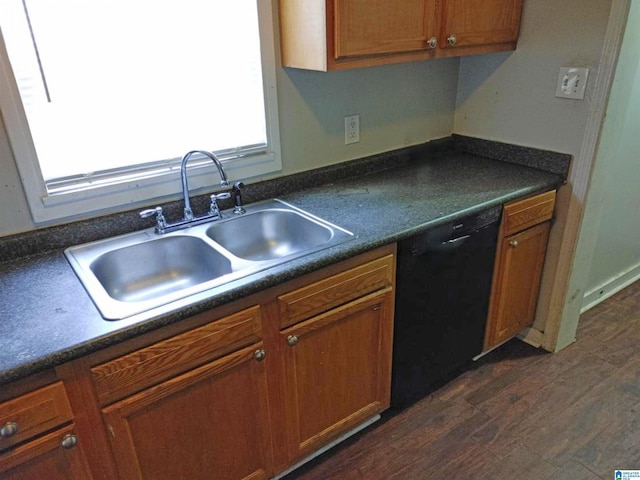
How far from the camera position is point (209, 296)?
4.04 ft

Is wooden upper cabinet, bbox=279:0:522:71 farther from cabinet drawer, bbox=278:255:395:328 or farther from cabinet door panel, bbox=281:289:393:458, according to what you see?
cabinet door panel, bbox=281:289:393:458

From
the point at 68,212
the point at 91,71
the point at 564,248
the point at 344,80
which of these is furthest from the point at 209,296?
the point at 564,248

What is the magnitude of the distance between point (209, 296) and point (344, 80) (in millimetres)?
1193

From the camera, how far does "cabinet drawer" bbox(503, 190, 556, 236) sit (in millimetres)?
1945

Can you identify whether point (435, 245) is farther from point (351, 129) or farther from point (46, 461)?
point (46, 461)

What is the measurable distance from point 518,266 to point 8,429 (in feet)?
6.33

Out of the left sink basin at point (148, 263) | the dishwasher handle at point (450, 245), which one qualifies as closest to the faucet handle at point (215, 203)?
the left sink basin at point (148, 263)

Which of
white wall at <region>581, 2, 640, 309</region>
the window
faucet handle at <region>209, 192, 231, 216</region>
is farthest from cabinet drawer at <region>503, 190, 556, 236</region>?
faucet handle at <region>209, 192, 231, 216</region>

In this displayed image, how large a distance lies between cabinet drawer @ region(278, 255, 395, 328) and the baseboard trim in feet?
5.28

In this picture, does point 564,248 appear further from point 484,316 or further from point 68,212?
point 68,212

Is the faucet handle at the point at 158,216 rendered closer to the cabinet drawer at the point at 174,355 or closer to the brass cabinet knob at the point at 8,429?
the cabinet drawer at the point at 174,355

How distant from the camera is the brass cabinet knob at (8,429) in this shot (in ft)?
3.34

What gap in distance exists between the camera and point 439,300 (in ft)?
6.14

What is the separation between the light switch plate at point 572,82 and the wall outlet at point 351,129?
848 mm
